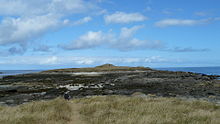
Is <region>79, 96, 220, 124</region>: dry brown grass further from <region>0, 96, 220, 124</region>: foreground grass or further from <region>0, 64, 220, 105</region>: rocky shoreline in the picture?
<region>0, 64, 220, 105</region>: rocky shoreline

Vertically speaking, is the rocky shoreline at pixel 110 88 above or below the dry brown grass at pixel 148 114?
below

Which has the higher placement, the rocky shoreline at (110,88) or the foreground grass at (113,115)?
the foreground grass at (113,115)

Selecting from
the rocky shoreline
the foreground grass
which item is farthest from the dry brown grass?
the rocky shoreline

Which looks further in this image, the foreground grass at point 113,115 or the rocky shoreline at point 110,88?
the rocky shoreline at point 110,88

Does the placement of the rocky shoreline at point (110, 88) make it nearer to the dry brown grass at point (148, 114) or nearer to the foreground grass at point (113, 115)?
the dry brown grass at point (148, 114)

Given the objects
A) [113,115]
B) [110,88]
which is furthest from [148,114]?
[110,88]

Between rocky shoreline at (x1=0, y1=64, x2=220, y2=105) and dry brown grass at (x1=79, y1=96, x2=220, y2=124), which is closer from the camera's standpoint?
dry brown grass at (x1=79, y1=96, x2=220, y2=124)

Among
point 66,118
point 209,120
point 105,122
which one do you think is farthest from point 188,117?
point 66,118

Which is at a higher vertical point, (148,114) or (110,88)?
(148,114)

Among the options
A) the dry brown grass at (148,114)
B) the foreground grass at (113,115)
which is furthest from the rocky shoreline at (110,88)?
the foreground grass at (113,115)

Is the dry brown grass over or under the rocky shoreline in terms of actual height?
over

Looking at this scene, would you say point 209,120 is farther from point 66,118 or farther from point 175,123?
point 66,118

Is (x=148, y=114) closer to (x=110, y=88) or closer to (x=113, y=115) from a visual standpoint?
(x=113, y=115)

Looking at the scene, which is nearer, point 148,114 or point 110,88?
point 148,114
